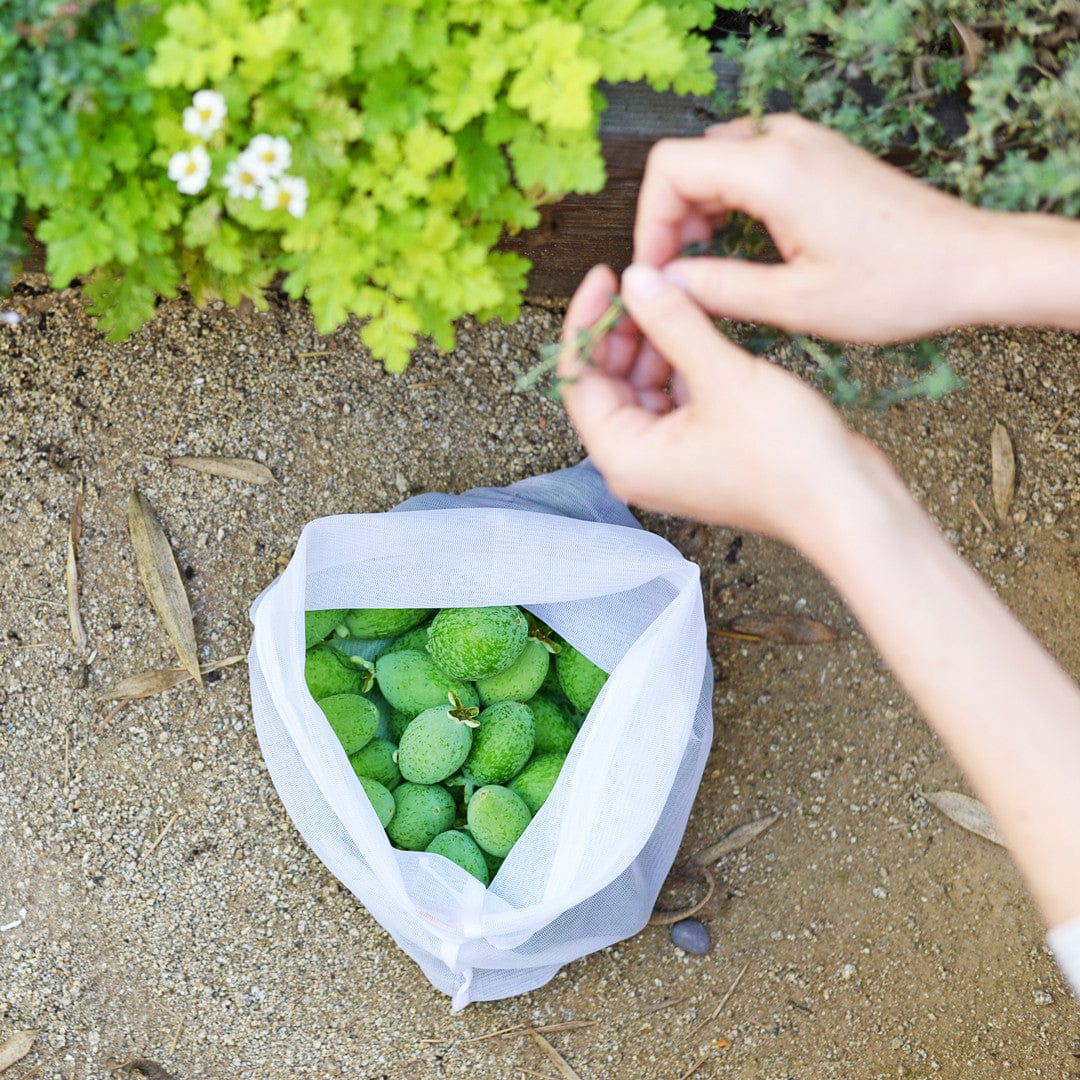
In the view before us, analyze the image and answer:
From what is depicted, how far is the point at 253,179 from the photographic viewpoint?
1.12 m

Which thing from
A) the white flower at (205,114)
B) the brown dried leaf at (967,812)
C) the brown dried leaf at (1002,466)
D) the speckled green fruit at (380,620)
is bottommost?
the brown dried leaf at (967,812)

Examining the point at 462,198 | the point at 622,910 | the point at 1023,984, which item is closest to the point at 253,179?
the point at 462,198

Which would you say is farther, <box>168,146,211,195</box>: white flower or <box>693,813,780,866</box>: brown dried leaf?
<box>693,813,780,866</box>: brown dried leaf

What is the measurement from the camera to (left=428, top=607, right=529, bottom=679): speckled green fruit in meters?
1.65

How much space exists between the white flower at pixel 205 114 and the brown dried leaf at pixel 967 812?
1699 mm

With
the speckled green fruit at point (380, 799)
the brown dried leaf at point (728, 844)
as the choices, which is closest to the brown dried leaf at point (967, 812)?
the brown dried leaf at point (728, 844)

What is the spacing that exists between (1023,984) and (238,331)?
196cm

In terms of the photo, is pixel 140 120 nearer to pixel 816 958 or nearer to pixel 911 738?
pixel 911 738

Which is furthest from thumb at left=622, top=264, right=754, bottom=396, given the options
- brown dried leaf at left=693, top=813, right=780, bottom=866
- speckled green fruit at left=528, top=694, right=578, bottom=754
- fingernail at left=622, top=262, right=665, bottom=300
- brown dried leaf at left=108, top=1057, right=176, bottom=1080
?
brown dried leaf at left=108, top=1057, right=176, bottom=1080

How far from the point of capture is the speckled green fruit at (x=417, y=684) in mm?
1753

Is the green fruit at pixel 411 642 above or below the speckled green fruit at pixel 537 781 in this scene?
above

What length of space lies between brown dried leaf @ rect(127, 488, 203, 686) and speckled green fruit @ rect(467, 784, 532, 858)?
1.95 ft

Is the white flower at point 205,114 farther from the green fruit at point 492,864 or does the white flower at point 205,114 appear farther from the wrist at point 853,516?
the green fruit at point 492,864

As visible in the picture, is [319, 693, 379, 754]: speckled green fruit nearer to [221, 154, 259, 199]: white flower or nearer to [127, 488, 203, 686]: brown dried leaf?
[127, 488, 203, 686]: brown dried leaf
